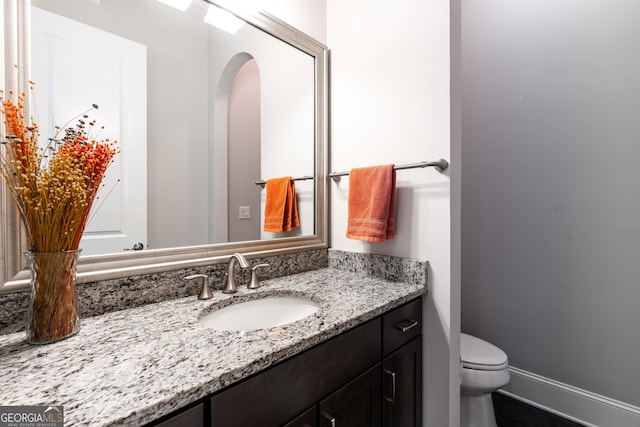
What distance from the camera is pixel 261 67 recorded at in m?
1.29

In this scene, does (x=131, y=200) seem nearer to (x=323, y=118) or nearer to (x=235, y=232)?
(x=235, y=232)

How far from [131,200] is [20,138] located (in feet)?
1.03

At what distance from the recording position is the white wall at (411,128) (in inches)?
43.0

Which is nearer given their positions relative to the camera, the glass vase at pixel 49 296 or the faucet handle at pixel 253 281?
the glass vase at pixel 49 296

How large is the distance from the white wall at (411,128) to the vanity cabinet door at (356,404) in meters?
0.34

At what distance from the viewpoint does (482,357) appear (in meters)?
1.39

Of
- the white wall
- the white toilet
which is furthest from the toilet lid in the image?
the white wall

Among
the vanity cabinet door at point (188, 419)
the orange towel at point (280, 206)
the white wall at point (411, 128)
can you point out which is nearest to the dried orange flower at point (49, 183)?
the vanity cabinet door at point (188, 419)

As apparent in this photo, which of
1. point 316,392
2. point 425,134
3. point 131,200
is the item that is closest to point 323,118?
point 425,134

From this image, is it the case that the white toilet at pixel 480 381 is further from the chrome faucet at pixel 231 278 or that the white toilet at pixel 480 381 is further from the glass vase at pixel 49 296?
the glass vase at pixel 49 296

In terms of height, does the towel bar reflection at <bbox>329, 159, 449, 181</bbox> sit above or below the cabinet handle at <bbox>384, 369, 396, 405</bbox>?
above

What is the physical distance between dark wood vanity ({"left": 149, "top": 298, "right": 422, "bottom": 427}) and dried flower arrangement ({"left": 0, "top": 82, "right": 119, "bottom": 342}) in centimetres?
40

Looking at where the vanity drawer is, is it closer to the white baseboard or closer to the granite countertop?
the granite countertop

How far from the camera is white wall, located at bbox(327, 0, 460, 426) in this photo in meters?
1.09
